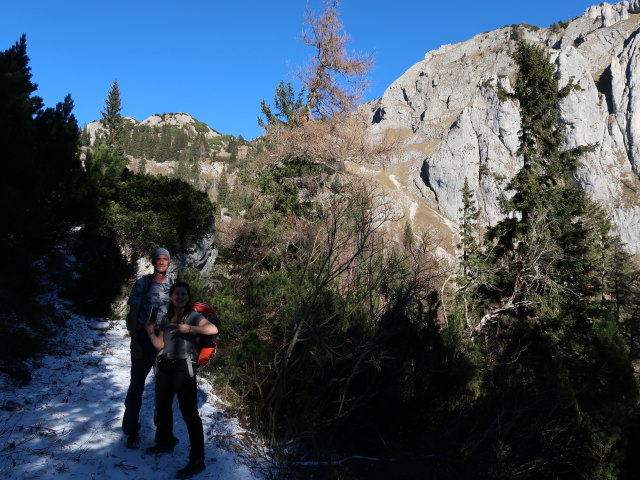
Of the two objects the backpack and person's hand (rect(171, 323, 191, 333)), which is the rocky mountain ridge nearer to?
the backpack

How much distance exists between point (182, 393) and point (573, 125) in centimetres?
14261

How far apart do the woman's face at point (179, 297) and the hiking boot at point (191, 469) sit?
1384 mm

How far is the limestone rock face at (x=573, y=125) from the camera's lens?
109m

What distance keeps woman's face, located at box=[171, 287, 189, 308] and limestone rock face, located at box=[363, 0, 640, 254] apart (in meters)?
92.3

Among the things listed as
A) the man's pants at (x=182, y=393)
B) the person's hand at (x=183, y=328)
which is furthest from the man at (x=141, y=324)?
the person's hand at (x=183, y=328)

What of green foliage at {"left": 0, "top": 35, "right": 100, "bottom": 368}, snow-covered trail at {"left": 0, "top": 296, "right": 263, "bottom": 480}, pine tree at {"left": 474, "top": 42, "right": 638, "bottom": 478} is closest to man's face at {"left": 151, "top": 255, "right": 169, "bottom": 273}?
snow-covered trail at {"left": 0, "top": 296, "right": 263, "bottom": 480}

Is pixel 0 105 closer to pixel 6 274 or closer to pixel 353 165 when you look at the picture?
pixel 6 274

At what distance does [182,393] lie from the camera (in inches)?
131

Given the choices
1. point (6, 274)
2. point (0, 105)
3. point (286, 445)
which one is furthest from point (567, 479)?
point (0, 105)

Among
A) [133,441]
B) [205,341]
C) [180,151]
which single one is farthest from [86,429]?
[180,151]

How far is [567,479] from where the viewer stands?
5.30 meters

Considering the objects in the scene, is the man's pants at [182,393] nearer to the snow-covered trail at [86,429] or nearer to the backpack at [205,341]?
the backpack at [205,341]

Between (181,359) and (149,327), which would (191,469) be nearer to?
(181,359)

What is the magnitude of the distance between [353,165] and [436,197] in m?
117
